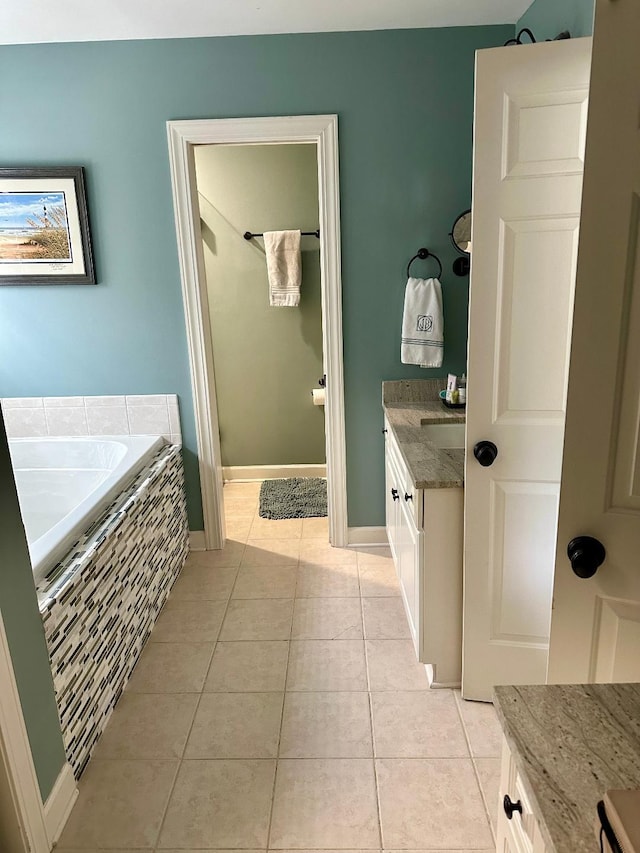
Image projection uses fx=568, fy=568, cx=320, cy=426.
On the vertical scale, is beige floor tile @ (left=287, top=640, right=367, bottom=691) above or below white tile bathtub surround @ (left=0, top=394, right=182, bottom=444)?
below

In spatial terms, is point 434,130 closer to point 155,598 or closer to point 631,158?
point 631,158

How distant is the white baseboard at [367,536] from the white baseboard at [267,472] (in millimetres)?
1127

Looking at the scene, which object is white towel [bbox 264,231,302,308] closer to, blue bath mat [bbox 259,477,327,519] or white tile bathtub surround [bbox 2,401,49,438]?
blue bath mat [bbox 259,477,327,519]

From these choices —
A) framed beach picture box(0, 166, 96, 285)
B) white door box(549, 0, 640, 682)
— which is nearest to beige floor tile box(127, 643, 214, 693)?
white door box(549, 0, 640, 682)

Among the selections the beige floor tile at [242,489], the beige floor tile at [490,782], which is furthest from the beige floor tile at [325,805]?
the beige floor tile at [242,489]

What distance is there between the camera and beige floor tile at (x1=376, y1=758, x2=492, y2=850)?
154 centimetres

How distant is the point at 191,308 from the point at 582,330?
2.24 metres

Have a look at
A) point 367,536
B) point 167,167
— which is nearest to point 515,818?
point 367,536

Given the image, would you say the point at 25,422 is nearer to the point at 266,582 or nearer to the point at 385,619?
the point at 266,582

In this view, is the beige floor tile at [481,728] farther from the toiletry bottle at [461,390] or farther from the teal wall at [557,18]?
the teal wall at [557,18]

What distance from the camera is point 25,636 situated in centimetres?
148

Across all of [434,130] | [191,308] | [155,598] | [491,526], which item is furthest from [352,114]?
[155,598]

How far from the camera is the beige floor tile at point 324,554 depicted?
10.2ft

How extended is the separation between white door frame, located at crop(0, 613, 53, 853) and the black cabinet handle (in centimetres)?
113
